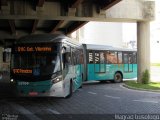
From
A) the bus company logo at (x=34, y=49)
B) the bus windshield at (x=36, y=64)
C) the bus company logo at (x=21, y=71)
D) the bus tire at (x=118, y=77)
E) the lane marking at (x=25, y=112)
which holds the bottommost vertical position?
the lane marking at (x=25, y=112)

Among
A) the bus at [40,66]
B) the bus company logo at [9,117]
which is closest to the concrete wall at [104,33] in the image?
the bus at [40,66]

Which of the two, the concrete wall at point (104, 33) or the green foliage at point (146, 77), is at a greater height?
the concrete wall at point (104, 33)

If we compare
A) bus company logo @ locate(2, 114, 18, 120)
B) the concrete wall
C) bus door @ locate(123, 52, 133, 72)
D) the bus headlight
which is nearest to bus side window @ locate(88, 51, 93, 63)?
bus door @ locate(123, 52, 133, 72)

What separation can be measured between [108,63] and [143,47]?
279cm

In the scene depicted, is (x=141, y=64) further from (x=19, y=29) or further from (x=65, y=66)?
(x=19, y=29)

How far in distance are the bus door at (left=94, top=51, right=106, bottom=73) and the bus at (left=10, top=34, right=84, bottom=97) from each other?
10417 millimetres

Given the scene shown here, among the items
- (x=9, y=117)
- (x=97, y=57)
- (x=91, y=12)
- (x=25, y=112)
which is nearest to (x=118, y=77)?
(x=97, y=57)

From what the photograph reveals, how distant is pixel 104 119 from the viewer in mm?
11070

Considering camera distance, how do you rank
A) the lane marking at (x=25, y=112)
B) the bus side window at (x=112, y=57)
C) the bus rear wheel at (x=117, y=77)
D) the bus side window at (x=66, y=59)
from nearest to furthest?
the lane marking at (x=25, y=112) < the bus side window at (x=66, y=59) < the bus side window at (x=112, y=57) < the bus rear wheel at (x=117, y=77)

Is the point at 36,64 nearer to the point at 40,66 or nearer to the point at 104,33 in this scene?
the point at 40,66

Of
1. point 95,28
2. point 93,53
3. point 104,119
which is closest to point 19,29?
point 93,53

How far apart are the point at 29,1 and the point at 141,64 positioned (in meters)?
9.11

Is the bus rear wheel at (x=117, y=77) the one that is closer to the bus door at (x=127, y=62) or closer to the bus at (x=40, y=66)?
the bus door at (x=127, y=62)

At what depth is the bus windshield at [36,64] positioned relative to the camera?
600 inches
